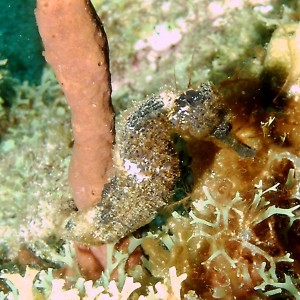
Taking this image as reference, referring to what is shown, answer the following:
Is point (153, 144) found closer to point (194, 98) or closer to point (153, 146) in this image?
point (153, 146)

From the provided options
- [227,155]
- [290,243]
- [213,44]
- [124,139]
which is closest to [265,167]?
[227,155]

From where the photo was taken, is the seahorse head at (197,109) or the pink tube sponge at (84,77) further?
the seahorse head at (197,109)

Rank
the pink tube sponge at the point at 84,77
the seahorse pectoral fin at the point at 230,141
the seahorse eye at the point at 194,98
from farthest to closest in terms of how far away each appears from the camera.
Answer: the seahorse pectoral fin at the point at 230,141 → the seahorse eye at the point at 194,98 → the pink tube sponge at the point at 84,77

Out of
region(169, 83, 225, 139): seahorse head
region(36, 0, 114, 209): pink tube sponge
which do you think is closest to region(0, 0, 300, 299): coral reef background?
region(169, 83, 225, 139): seahorse head

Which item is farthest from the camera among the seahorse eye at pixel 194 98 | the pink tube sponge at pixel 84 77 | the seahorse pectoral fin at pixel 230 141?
the seahorse pectoral fin at pixel 230 141

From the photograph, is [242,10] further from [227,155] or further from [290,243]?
[290,243]

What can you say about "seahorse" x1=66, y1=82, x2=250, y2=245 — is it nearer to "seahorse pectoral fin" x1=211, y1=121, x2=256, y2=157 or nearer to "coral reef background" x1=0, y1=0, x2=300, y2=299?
"seahorse pectoral fin" x1=211, y1=121, x2=256, y2=157

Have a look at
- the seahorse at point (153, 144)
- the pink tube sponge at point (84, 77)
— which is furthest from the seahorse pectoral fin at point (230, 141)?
the pink tube sponge at point (84, 77)

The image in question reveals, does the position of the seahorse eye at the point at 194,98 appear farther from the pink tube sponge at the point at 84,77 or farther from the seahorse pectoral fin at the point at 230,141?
the pink tube sponge at the point at 84,77
